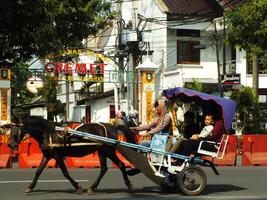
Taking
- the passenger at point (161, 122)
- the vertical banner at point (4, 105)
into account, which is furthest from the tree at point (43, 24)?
the vertical banner at point (4, 105)

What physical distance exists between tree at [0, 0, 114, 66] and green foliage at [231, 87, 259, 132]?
7.16m

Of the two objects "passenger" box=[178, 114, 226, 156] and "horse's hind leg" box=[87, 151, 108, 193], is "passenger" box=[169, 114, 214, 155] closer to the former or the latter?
"passenger" box=[178, 114, 226, 156]

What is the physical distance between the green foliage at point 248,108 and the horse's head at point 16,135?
17562 mm

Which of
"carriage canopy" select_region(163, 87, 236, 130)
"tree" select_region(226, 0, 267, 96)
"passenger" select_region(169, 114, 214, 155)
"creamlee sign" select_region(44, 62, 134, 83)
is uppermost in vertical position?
"tree" select_region(226, 0, 267, 96)

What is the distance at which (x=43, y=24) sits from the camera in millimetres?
13461

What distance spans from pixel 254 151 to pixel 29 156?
7.50m

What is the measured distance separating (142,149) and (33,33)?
321 cm

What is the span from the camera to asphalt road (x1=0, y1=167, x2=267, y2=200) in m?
12.0

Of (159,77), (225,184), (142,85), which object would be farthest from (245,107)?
(225,184)

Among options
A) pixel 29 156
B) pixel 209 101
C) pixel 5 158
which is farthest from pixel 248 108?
pixel 209 101

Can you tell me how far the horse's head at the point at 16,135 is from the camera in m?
11.9

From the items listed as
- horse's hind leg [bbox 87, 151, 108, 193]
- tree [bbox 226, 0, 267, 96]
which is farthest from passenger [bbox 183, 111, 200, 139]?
tree [bbox 226, 0, 267, 96]

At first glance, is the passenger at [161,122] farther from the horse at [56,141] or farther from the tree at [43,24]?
the tree at [43,24]

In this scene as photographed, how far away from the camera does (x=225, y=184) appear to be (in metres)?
14.1
